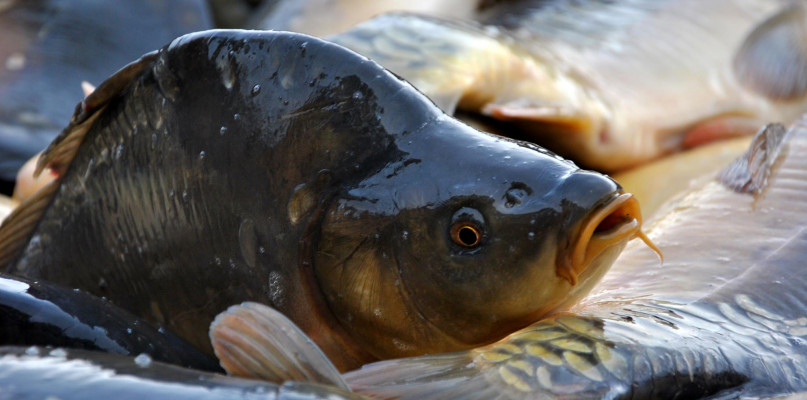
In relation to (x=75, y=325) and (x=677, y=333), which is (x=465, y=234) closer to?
(x=677, y=333)

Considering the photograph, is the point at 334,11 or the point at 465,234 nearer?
the point at 465,234

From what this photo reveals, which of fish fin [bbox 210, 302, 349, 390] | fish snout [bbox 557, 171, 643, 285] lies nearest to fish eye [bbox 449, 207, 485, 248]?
fish snout [bbox 557, 171, 643, 285]

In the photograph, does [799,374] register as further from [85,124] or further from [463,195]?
[85,124]

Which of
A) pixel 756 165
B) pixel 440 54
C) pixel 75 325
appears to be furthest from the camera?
pixel 440 54

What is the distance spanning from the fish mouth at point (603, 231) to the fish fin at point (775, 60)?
109 inches

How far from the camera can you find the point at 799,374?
193cm

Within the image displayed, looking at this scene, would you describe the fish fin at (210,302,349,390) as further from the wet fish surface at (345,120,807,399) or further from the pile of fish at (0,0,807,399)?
the wet fish surface at (345,120,807,399)

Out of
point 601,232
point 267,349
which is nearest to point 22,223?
point 267,349

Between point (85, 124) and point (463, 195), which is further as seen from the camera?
point (85, 124)

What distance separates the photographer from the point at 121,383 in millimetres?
1549

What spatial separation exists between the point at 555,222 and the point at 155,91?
0.82 metres

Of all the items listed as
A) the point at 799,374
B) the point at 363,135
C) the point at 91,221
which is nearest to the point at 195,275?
the point at 91,221

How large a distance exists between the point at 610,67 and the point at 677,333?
235 cm

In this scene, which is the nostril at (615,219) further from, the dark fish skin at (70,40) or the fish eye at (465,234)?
the dark fish skin at (70,40)
